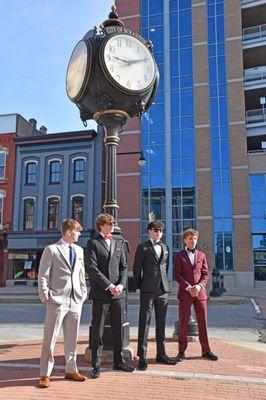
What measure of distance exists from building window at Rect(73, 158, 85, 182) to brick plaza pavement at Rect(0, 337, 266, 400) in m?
25.3

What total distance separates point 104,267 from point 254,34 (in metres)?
32.8

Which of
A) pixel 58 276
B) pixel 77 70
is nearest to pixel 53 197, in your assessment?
pixel 77 70

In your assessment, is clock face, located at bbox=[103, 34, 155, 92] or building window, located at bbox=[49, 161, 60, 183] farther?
building window, located at bbox=[49, 161, 60, 183]

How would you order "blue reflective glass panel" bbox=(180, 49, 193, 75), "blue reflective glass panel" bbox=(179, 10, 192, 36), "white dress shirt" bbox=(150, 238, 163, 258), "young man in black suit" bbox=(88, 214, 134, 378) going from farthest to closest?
"blue reflective glass panel" bbox=(179, 10, 192, 36) → "blue reflective glass panel" bbox=(180, 49, 193, 75) → "white dress shirt" bbox=(150, 238, 163, 258) → "young man in black suit" bbox=(88, 214, 134, 378)

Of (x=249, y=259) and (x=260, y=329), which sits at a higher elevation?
(x=249, y=259)

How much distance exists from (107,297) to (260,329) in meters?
6.82

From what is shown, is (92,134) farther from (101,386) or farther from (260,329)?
(101,386)

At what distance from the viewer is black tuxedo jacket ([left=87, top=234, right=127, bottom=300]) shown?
4930 mm

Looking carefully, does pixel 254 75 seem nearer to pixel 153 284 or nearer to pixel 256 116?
pixel 256 116

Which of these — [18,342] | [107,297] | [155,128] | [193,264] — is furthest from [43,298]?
[155,128]

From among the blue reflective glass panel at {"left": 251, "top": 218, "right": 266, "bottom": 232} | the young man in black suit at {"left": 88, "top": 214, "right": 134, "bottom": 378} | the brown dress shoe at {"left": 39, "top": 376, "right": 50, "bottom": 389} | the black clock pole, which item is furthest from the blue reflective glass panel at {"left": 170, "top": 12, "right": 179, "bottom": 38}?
the brown dress shoe at {"left": 39, "top": 376, "right": 50, "bottom": 389}

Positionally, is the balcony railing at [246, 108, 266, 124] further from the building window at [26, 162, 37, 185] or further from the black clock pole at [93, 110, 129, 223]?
the black clock pole at [93, 110, 129, 223]

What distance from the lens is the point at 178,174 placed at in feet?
104

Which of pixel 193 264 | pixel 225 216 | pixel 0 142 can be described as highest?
pixel 0 142
